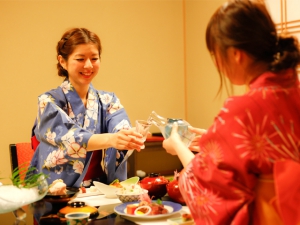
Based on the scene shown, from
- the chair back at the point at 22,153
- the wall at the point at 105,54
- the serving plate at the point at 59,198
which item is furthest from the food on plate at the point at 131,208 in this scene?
the wall at the point at 105,54

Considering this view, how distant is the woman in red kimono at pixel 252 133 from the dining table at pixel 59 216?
1.28ft

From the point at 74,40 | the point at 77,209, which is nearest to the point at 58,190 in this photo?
the point at 77,209

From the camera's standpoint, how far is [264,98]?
1.10m

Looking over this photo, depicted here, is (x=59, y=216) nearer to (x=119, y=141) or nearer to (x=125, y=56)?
(x=119, y=141)

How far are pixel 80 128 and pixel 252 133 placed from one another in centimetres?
137

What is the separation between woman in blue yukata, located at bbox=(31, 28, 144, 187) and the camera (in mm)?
2229

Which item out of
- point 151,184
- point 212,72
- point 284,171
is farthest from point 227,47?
point 212,72

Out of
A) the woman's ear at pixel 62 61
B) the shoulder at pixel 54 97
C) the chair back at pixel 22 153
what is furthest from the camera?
the chair back at pixel 22 153

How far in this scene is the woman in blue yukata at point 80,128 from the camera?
87.7 inches

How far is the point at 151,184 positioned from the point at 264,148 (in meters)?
0.83

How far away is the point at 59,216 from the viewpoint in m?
1.56

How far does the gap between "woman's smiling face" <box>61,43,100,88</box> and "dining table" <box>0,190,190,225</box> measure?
891 millimetres

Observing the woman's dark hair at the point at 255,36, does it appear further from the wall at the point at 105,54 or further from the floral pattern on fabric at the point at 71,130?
the wall at the point at 105,54

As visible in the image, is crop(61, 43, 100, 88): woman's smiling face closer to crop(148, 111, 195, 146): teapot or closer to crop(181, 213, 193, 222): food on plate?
crop(148, 111, 195, 146): teapot
